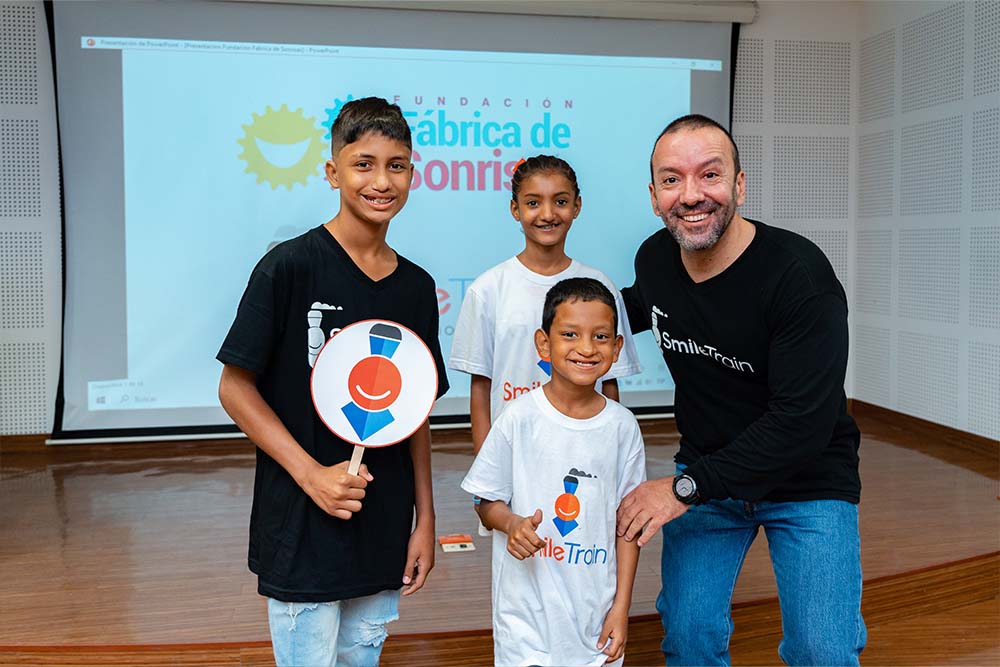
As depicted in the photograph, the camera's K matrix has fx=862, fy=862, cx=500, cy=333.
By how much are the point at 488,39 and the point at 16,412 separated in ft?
11.0

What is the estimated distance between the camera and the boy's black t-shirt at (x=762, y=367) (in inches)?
70.4

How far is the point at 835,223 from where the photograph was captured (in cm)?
567

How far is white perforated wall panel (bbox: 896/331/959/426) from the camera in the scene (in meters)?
4.79

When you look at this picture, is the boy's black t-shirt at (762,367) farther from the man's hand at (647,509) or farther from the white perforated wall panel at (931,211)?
the white perforated wall panel at (931,211)

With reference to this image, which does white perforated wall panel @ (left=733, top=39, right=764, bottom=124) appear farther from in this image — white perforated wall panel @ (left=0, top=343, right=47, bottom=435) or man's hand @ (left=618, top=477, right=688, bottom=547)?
white perforated wall panel @ (left=0, top=343, right=47, bottom=435)

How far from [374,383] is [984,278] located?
4.10m

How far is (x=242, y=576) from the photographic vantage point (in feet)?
9.53

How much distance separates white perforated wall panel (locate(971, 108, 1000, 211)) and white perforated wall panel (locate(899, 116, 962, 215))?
11 cm

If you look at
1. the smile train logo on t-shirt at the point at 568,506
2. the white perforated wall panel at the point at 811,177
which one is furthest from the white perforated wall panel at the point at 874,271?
the smile train logo on t-shirt at the point at 568,506

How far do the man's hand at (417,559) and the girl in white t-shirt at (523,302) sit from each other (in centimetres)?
69

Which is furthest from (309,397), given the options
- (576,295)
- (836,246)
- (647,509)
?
(836,246)

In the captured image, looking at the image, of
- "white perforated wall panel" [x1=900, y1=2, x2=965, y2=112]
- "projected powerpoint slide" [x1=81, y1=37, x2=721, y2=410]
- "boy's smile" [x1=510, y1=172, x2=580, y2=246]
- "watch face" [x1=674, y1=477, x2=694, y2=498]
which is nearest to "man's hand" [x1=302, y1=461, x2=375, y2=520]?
"watch face" [x1=674, y1=477, x2=694, y2=498]

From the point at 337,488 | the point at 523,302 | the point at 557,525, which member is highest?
the point at 523,302

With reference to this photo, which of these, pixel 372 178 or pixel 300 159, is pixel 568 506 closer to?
pixel 372 178
